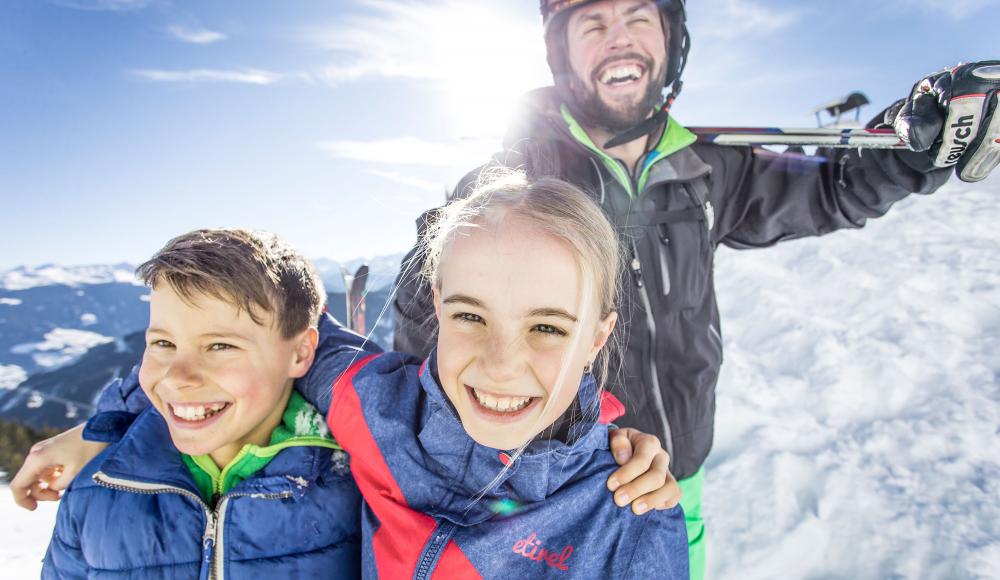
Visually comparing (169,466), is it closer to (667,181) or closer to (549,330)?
(549,330)

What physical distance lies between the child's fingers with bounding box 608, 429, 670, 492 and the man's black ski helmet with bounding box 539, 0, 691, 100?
5.62 ft

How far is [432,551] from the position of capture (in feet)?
4.77

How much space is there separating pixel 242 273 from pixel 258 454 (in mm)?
630

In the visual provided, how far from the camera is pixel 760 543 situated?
10.8 ft

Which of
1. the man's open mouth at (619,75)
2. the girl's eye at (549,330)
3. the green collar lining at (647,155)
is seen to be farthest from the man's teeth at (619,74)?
the girl's eye at (549,330)

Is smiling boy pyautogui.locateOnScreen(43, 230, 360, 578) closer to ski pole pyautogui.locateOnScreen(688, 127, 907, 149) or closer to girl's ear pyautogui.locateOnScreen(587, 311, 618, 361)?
girl's ear pyautogui.locateOnScreen(587, 311, 618, 361)

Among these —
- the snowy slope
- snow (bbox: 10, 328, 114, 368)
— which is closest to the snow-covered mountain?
snow (bbox: 10, 328, 114, 368)

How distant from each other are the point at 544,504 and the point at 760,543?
2556 millimetres

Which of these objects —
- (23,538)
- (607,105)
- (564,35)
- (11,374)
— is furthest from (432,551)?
(11,374)

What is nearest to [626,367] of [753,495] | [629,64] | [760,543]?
[629,64]

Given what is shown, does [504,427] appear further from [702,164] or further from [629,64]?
[629,64]

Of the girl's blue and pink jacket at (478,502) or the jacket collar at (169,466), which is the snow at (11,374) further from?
the girl's blue and pink jacket at (478,502)

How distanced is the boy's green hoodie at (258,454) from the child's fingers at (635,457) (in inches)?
39.2

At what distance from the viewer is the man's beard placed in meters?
2.33
